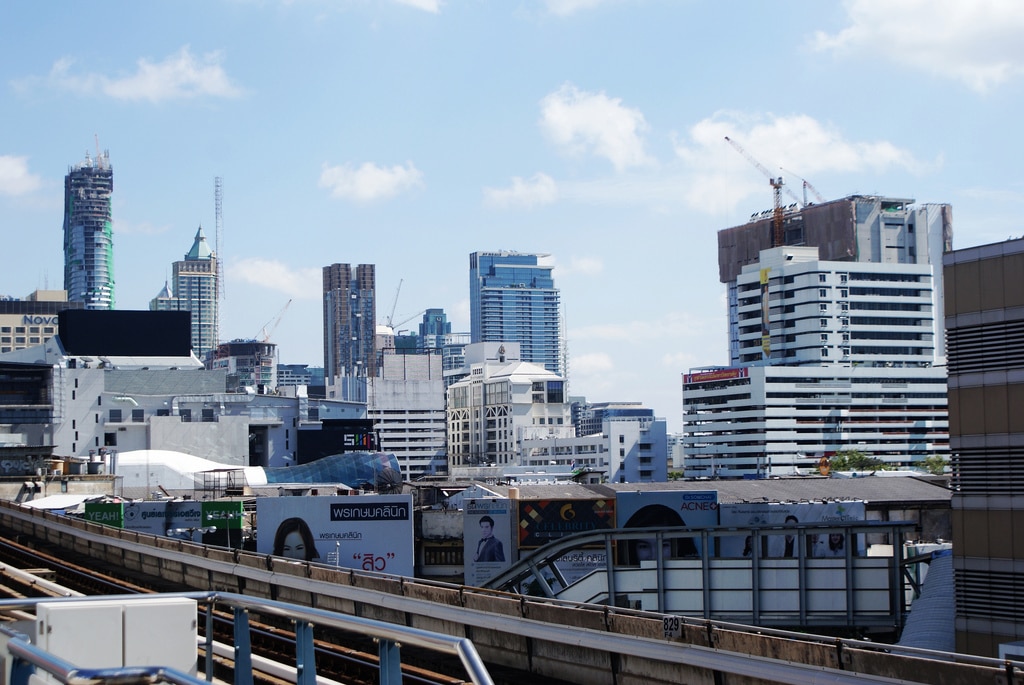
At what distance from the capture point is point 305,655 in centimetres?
1259

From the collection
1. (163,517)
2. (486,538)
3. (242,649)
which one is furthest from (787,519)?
(242,649)

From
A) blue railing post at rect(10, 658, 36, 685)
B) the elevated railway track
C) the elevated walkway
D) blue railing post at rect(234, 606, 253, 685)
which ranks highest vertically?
blue railing post at rect(10, 658, 36, 685)

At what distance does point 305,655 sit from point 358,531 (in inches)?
2320

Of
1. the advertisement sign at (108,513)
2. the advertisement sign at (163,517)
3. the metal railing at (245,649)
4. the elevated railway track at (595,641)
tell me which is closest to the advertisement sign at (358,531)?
the advertisement sign at (163,517)

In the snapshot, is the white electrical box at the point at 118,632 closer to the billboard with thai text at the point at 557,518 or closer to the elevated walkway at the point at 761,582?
the elevated walkway at the point at 761,582

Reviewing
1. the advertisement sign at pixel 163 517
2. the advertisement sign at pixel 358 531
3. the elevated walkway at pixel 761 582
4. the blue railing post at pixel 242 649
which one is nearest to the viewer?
the blue railing post at pixel 242 649

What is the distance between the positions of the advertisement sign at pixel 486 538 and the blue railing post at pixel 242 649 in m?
59.0

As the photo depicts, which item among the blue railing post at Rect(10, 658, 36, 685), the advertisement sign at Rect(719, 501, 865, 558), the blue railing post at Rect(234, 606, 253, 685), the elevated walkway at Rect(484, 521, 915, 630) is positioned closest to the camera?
the blue railing post at Rect(10, 658, 36, 685)

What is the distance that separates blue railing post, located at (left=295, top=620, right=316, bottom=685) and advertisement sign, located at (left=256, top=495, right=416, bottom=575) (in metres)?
57.5

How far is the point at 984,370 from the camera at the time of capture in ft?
131

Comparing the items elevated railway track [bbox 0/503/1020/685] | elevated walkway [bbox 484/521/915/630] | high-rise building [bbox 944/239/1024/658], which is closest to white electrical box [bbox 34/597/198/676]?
elevated railway track [bbox 0/503/1020/685]

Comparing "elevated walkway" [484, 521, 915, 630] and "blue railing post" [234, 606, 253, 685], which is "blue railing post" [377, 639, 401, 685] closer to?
"blue railing post" [234, 606, 253, 685]

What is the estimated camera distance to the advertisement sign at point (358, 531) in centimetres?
7031

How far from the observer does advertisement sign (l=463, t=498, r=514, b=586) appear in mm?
72438
